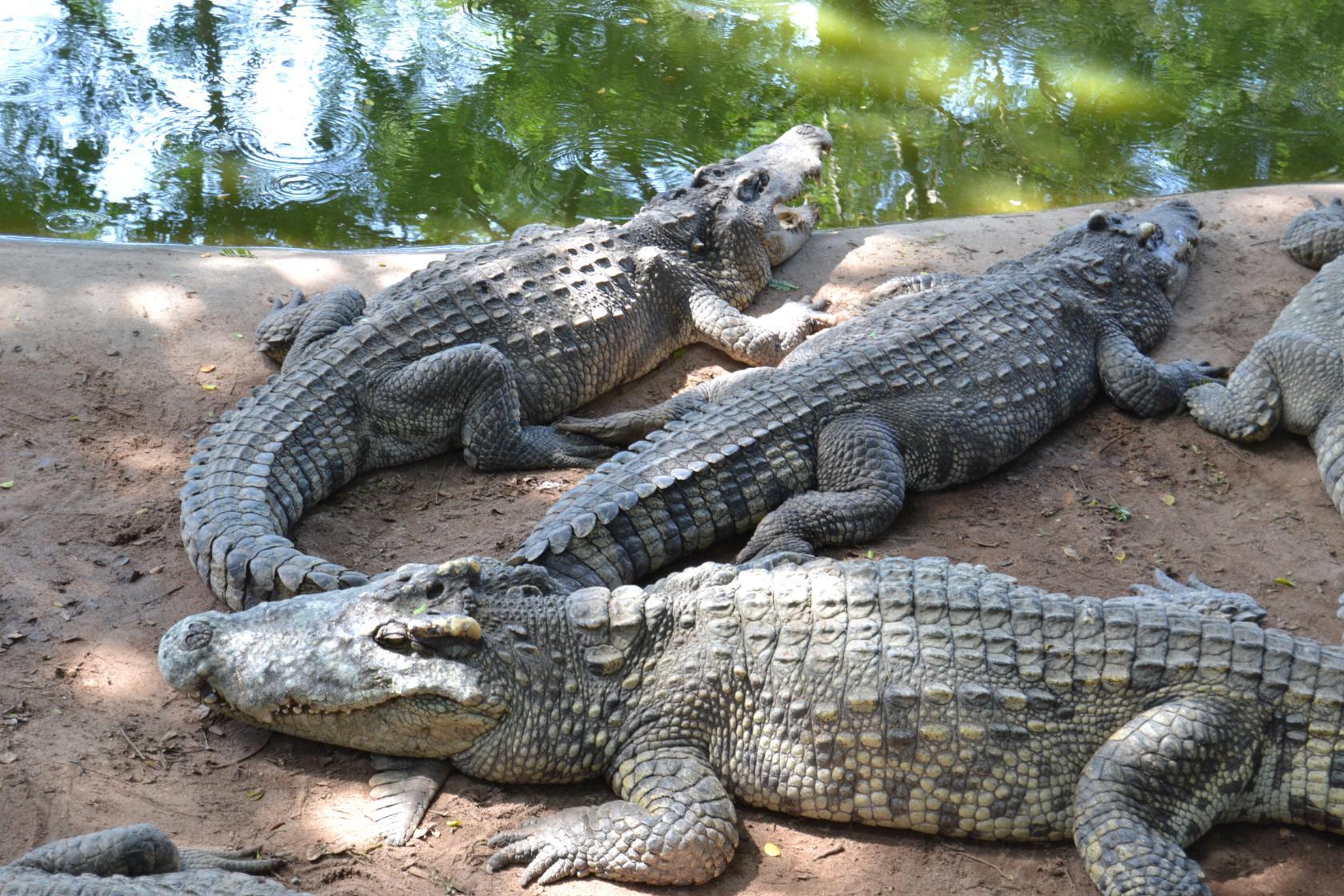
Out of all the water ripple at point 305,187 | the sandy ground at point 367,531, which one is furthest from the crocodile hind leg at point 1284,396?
the water ripple at point 305,187

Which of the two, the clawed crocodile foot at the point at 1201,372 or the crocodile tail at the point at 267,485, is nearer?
the crocodile tail at the point at 267,485

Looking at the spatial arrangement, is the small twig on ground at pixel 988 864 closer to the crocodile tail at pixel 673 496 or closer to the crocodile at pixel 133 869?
the crocodile tail at pixel 673 496

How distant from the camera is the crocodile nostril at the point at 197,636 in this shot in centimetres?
374

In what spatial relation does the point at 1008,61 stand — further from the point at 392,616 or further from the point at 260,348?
the point at 392,616

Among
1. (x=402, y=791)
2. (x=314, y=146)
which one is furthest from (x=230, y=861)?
(x=314, y=146)

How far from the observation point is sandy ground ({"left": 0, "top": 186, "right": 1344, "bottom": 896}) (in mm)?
3549

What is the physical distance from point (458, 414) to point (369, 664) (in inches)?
79.9

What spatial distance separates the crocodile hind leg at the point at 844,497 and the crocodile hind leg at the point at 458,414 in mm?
1177

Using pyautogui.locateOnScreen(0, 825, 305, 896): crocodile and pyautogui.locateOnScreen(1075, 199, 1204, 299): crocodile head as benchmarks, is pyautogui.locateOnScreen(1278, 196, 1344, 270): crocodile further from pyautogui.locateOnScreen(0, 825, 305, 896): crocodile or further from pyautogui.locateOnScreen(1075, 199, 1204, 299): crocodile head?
pyautogui.locateOnScreen(0, 825, 305, 896): crocodile

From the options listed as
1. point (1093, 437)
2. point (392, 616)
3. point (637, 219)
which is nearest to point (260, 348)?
point (637, 219)

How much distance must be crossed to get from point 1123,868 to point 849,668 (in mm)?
A: 947

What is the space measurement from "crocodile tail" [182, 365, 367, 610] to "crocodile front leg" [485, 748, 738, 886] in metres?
1.14

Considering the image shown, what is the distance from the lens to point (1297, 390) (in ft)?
18.1

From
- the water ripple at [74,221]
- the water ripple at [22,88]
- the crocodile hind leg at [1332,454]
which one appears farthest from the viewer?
the water ripple at [22,88]
